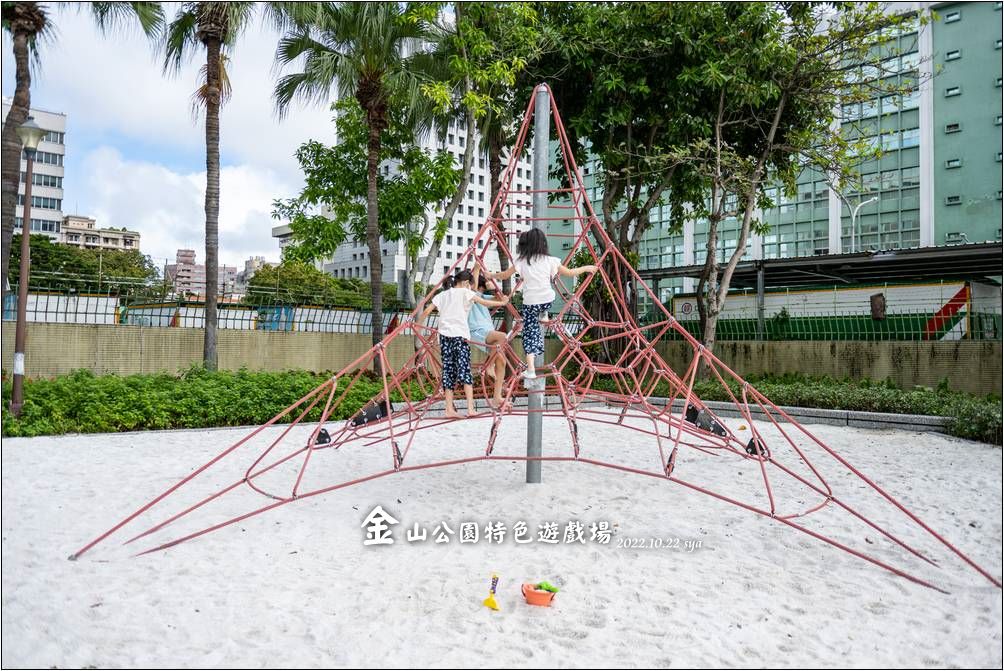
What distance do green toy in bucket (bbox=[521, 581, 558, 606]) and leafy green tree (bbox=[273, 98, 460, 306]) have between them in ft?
33.4

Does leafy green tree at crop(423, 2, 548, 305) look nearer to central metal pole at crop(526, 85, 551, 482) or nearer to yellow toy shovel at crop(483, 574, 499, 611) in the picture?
central metal pole at crop(526, 85, 551, 482)

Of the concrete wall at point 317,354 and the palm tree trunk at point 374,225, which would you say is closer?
the concrete wall at point 317,354

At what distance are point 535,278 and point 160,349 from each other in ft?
29.1

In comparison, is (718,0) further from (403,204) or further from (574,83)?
(403,204)

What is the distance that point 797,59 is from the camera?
1191 cm

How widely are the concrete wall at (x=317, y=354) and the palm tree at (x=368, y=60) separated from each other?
2.19 meters

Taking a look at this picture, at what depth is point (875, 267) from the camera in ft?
48.2

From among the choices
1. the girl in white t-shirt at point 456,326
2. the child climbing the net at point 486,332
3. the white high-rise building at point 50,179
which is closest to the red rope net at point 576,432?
the child climbing the net at point 486,332

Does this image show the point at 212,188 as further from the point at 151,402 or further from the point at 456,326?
the point at 456,326

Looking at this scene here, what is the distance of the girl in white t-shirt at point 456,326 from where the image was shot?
5574 millimetres

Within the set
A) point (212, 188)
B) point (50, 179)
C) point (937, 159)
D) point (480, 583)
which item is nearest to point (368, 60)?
point (212, 188)

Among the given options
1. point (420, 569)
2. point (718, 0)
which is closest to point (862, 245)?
point (718, 0)

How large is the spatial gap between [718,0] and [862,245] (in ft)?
66.1

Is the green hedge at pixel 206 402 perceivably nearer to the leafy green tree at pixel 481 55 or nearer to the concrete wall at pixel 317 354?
the concrete wall at pixel 317 354
